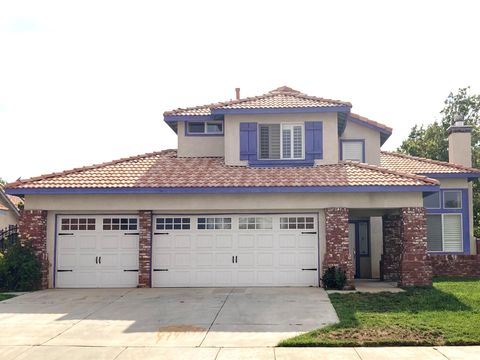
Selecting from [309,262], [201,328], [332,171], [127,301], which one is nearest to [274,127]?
[332,171]

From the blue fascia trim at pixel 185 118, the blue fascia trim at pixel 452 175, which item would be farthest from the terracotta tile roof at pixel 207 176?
the blue fascia trim at pixel 452 175

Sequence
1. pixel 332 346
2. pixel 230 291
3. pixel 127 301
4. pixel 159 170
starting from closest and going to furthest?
pixel 332 346 < pixel 127 301 < pixel 230 291 < pixel 159 170

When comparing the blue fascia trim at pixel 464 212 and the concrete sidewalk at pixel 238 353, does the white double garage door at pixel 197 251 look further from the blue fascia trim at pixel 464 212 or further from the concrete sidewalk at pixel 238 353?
the concrete sidewalk at pixel 238 353

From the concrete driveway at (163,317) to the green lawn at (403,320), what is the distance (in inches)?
21.2

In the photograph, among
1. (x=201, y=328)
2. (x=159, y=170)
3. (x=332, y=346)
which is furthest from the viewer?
(x=159, y=170)

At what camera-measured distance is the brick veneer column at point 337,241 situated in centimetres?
1616

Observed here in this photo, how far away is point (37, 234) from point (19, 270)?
130 centimetres

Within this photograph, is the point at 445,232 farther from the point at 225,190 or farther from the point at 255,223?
the point at 225,190

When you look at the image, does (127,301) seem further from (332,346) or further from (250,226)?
(332,346)

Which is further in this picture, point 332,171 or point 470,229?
point 470,229

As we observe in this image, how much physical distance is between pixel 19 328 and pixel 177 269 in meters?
6.41

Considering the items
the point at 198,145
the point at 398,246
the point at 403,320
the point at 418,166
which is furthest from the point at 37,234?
the point at 418,166

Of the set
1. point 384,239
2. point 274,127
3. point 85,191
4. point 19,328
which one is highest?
point 274,127

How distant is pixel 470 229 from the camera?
2080 centimetres
